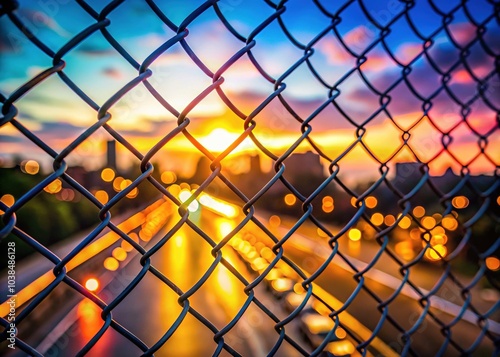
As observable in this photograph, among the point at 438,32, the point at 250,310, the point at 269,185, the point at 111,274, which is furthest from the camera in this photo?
the point at 111,274

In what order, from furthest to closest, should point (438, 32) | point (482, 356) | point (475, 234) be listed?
1. point (475, 234)
2. point (482, 356)
3. point (438, 32)

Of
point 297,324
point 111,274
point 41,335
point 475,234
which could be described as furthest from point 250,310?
point 111,274

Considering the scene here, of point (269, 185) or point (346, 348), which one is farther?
point (346, 348)

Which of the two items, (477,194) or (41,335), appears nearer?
(477,194)

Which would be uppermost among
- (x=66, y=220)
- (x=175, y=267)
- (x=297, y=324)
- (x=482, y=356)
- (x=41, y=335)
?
(x=66, y=220)

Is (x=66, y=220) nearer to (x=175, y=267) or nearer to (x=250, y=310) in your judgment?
(x=175, y=267)

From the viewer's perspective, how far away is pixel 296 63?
4.52ft

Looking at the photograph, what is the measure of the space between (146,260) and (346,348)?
7.43 meters

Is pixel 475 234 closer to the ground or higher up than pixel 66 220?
closer to the ground

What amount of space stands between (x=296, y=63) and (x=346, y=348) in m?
7.41

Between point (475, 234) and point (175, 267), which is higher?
point (175, 267)

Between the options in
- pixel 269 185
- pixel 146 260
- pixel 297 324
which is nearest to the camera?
pixel 146 260

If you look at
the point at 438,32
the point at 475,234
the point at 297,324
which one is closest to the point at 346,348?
the point at 297,324

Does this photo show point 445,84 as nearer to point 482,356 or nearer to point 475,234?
point 482,356
